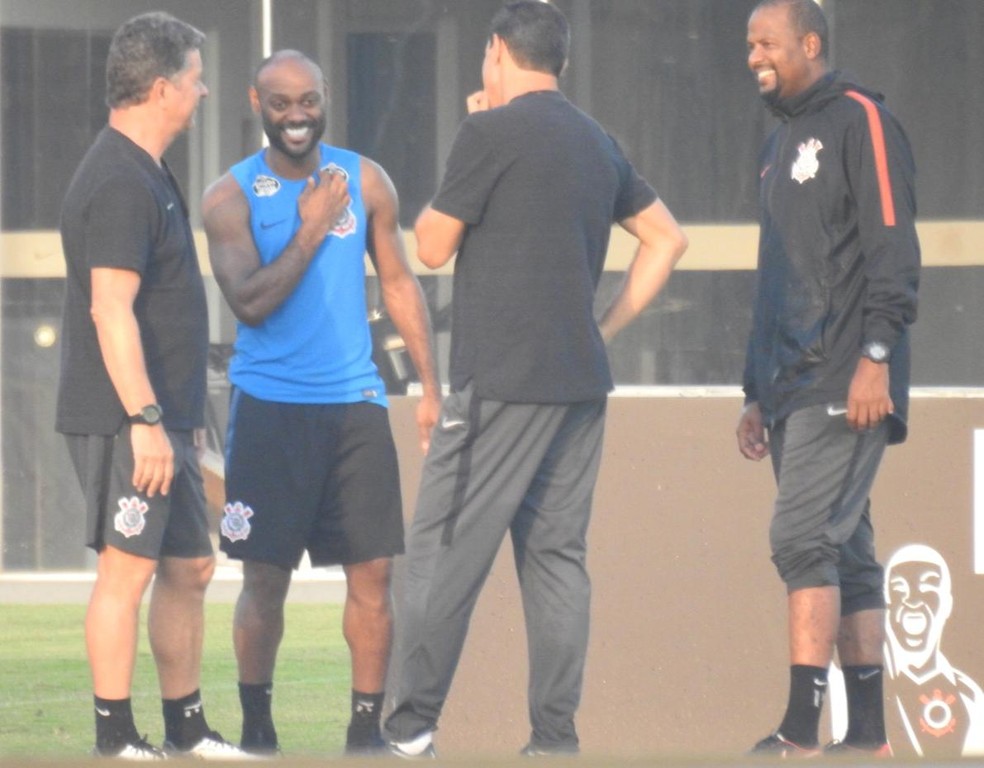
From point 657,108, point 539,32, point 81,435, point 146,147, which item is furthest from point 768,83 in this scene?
point 657,108

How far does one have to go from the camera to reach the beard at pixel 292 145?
194 inches

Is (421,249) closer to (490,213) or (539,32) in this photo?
(490,213)

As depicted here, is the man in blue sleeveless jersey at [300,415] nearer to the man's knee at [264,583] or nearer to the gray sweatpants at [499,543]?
the man's knee at [264,583]

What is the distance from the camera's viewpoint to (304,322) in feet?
16.1

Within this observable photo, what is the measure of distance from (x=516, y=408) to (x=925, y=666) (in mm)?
2078

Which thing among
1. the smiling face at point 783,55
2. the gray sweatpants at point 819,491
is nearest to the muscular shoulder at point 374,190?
the smiling face at point 783,55

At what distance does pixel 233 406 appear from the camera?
5.05m

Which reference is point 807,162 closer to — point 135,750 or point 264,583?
point 264,583

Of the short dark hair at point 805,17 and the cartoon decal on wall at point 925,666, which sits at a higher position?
the short dark hair at point 805,17

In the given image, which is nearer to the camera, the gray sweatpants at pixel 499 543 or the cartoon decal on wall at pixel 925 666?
the gray sweatpants at pixel 499 543

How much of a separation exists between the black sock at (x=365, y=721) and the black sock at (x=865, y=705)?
1.26m

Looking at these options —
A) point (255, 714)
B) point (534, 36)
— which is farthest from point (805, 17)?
point (255, 714)

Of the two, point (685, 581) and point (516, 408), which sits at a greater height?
point (516, 408)

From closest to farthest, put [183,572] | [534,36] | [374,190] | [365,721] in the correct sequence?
[534,36] < [183,572] < [365,721] < [374,190]
